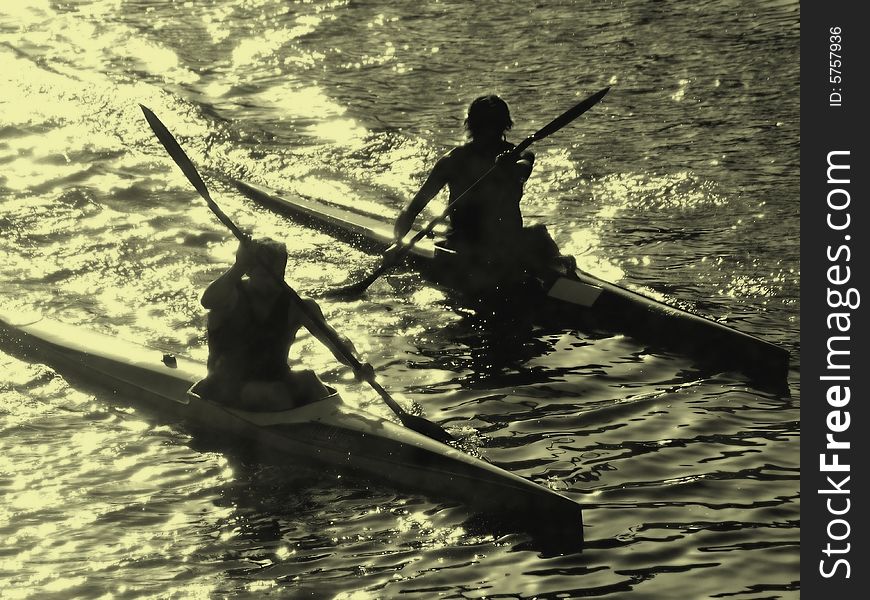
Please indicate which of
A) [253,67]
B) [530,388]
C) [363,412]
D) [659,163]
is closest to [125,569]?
[363,412]

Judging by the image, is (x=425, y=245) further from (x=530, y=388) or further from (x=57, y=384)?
(x=57, y=384)

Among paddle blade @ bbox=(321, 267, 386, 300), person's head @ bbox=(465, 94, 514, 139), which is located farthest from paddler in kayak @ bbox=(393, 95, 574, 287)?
paddle blade @ bbox=(321, 267, 386, 300)

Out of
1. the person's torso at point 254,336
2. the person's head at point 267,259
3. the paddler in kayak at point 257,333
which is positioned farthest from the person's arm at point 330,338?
the person's head at point 267,259

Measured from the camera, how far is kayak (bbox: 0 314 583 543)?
297 inches

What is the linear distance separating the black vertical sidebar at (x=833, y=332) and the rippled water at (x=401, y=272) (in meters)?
0.26

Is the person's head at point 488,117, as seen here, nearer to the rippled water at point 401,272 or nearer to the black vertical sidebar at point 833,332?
the rippled water at point 401,272

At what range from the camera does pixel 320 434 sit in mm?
8234

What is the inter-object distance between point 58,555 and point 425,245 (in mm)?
5290

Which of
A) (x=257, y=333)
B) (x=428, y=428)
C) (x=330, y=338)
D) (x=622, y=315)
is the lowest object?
(x=428, y=428)

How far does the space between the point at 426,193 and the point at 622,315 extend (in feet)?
6.39

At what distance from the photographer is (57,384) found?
31.8 ft

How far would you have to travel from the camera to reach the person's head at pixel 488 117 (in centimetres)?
1058

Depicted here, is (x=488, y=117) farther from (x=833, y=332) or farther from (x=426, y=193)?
(x=833, y=332)

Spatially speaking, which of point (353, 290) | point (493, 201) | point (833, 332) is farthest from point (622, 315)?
point (833, 332)
